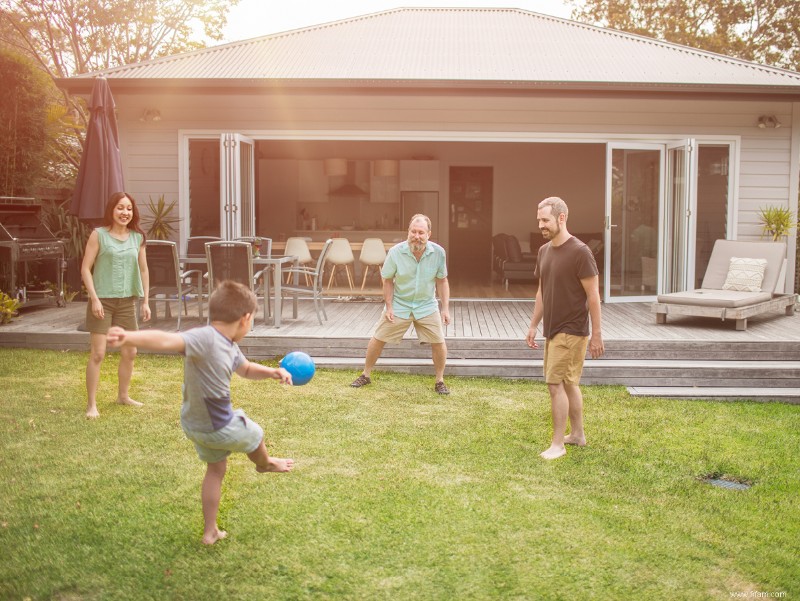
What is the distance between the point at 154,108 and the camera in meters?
10.5

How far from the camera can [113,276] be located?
17.8 ft

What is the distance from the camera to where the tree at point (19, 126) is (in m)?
12.1

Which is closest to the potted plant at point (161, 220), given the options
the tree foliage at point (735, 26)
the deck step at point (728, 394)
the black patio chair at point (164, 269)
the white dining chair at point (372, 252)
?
the black patio chair at point (164, 269)

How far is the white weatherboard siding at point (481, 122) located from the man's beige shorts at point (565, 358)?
20.3 ft

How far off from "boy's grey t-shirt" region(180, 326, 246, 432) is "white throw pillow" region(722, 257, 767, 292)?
7.44 m

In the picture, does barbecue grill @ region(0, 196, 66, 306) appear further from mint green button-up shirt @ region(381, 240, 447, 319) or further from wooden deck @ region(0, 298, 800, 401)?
mint green button-up shirt @ region(381, 240, 447, 319)

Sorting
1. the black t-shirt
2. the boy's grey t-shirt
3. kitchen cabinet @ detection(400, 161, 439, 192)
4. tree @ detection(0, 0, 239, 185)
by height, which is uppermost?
tree @ detection(0, 0, 239, 185)

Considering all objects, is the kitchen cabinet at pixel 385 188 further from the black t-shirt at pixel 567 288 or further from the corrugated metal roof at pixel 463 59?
the black t-shirt at pixel 567 288

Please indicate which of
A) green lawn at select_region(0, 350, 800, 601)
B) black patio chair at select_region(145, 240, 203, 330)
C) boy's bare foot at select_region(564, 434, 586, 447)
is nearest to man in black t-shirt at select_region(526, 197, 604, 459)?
boy's bare foot at select_region(564, 434, 586, 447)

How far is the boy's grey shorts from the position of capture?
3.19m

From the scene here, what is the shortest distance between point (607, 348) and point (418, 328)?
1930 mm

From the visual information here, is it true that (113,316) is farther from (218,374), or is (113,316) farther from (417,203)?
(417,203)

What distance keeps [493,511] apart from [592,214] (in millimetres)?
13378

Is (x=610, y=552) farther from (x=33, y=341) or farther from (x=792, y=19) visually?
(x=792, y=19)
